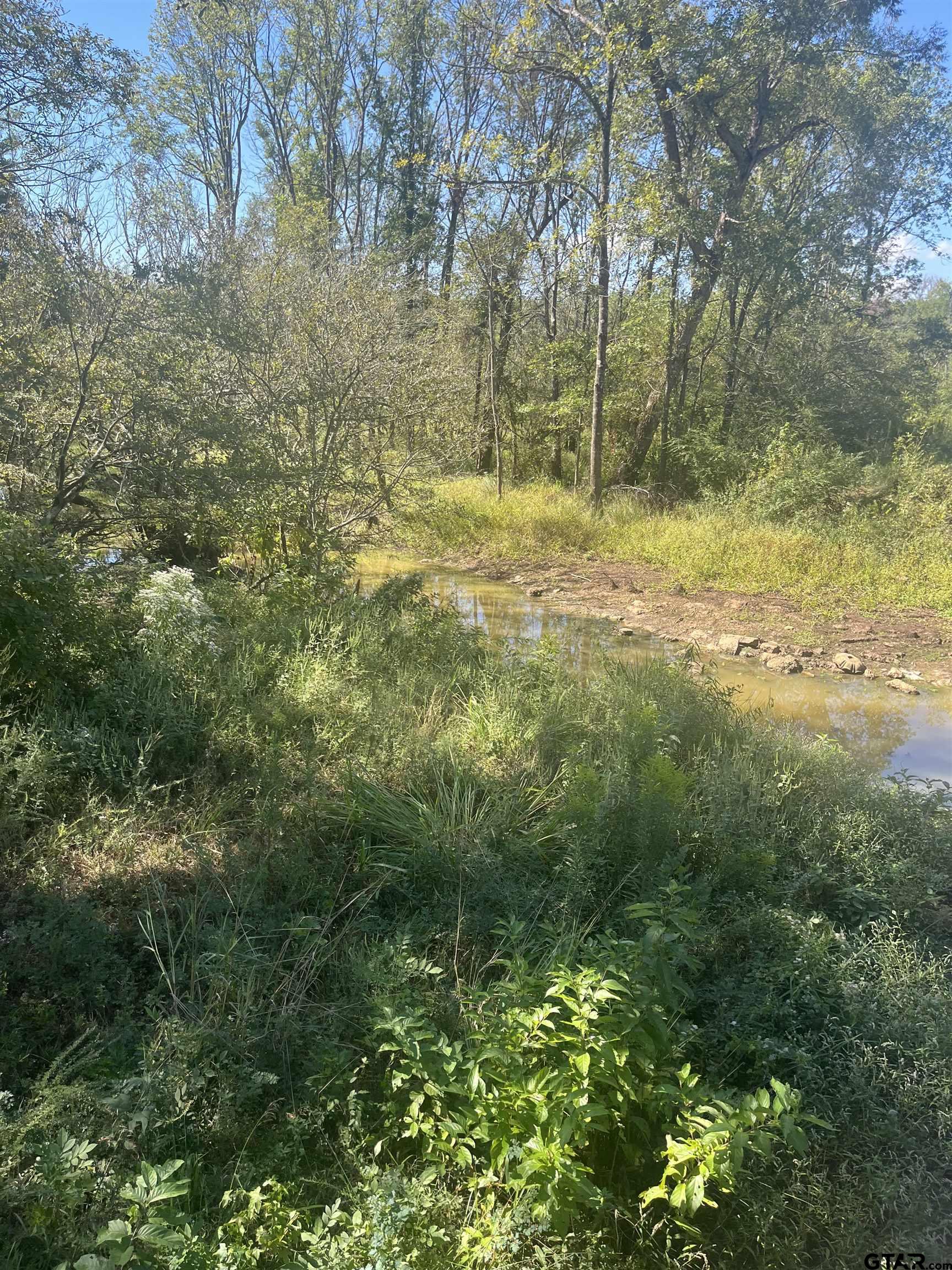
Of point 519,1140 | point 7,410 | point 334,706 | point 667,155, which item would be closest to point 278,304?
point 7,410

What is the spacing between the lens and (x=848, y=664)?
8914mm

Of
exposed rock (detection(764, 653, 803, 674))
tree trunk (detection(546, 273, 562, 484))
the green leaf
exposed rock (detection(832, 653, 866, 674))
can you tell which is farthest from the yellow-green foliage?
the green leaf

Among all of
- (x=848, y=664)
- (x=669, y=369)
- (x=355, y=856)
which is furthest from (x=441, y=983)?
(x=669, y=369)

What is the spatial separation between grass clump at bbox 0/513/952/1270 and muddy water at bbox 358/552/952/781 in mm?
2216

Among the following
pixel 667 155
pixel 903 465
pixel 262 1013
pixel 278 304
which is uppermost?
pixel 667 155

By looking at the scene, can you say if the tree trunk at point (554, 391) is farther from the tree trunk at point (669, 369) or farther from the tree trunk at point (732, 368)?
the tree trunk at point (732, 368)

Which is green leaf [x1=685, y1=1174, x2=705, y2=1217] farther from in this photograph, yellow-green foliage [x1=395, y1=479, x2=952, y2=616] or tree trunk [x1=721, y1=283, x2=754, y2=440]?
tree trunk [x1=721, y1=283, x2=754, y2=440]

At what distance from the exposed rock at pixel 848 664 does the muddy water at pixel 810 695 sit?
0.22 meters

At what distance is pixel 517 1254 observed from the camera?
215 centimetres

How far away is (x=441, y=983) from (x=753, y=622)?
28.2ft

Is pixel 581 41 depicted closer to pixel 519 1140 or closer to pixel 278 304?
pixel 278 304

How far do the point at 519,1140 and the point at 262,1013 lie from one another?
1.13m

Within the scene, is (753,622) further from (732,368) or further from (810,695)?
(732,368)

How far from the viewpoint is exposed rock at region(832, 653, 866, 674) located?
8836 mm
